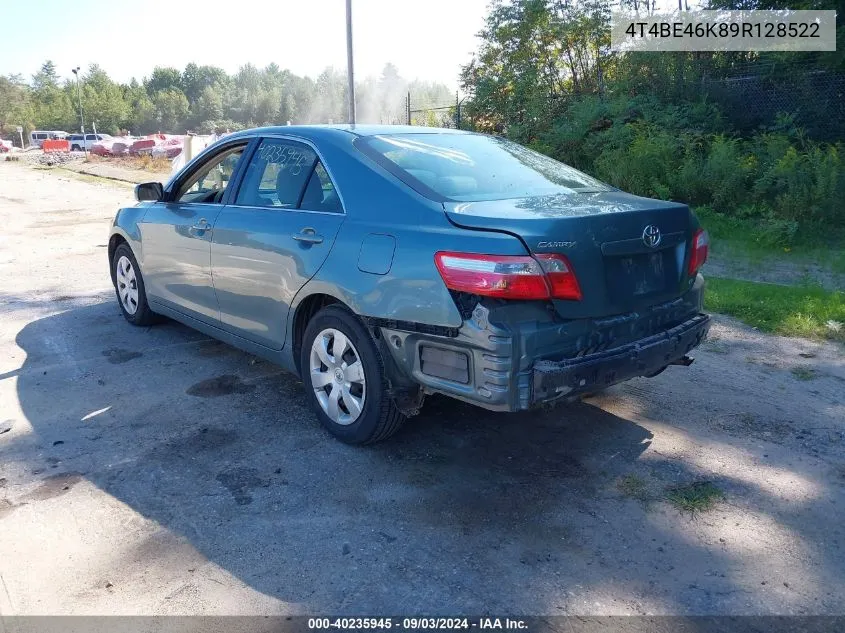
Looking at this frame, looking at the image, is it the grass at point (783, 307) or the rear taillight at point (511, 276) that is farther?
the grass at point (783, 307)

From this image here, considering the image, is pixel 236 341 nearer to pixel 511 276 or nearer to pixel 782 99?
pixel 511 276

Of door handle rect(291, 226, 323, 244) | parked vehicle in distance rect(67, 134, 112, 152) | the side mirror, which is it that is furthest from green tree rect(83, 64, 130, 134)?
Result: door handle rect(291, 226, 323, 244)

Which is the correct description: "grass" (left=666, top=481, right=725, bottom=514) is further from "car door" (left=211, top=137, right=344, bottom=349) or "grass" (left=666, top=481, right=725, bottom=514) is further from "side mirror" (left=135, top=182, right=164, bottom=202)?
"side mirror" (left=135, top=182, right=164, bottom=202)

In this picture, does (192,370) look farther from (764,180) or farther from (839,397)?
(764,180)

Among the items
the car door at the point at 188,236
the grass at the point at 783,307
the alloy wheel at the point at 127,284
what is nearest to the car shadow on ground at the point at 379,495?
the car door at the point at 188,236

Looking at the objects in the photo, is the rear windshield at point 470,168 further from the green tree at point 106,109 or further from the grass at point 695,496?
the green tree at point 106,109

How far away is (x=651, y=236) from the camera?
141 inches

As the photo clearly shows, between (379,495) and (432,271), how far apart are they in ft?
3.64

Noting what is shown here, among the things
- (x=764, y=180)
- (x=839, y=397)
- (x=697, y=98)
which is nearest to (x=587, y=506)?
(x=839, y=397)

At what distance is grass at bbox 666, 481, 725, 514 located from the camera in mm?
3311

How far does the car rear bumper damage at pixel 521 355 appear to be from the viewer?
3.15 m

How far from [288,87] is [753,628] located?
13246 cm

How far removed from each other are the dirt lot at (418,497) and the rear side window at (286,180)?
128 cm

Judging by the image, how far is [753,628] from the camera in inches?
99.2
